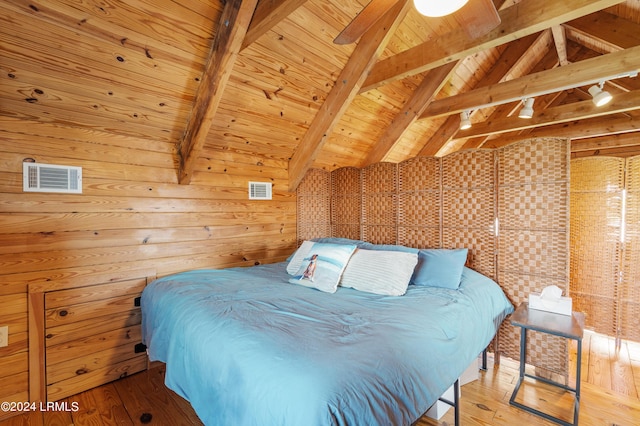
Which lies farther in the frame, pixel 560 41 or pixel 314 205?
pixel 314 205

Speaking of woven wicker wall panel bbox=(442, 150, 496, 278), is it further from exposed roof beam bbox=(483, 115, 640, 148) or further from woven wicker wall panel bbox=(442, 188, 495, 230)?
exposed roof beam bbox=(483, 115, 640, 148)

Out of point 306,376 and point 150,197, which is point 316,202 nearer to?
point 150,197

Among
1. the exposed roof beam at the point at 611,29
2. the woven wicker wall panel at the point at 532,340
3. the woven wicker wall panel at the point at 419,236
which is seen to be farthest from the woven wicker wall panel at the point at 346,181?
the exposed roof beam at the point at 611,29

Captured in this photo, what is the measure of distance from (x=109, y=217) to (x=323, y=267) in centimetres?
169

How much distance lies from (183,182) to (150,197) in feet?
0.97

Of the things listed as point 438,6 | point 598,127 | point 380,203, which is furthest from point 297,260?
point 598,127

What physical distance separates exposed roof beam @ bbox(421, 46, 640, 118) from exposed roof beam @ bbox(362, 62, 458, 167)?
0.79 feet

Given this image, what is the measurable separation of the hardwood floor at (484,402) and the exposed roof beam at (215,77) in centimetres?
170

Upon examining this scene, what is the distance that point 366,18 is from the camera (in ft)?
4.66

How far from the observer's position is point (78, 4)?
1.62m

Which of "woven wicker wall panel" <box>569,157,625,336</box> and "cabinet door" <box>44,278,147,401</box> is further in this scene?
"woven wicker wall panel" <box>569,157,625,336</box>

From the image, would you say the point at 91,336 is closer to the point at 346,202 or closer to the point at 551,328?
the point at 346,202

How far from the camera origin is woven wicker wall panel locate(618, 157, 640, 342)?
287 cm

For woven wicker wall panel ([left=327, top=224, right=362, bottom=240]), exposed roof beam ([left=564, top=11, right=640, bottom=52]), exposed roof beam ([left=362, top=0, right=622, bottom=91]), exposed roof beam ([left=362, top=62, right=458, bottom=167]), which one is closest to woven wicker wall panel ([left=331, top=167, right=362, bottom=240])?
woven wicker wall panel ([left=327, top=224, right=362, bottom=240])
